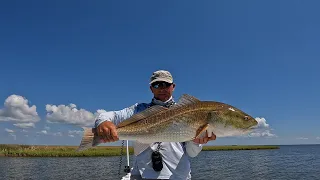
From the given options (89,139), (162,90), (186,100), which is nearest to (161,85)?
(162,90)

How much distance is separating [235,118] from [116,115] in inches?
77.4

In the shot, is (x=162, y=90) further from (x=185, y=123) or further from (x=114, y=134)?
(x=114, y=134)

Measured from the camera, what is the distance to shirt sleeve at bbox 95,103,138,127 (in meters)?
4.33

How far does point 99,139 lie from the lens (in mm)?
3977

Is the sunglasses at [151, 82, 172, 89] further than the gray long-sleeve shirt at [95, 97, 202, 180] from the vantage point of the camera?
Yes

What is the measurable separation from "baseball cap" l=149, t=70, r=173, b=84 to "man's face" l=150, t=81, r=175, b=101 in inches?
3.4

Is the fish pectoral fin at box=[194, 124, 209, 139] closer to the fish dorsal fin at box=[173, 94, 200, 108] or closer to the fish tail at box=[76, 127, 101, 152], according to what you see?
the fish dorsal fin at box=[173, 94, 200, 108]

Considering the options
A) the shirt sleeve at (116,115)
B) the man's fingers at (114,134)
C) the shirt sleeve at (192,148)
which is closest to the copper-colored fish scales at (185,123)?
the man's fingers at (114,134)

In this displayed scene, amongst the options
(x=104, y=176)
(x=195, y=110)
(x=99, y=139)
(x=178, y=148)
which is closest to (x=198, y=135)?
(x=195, y=110)

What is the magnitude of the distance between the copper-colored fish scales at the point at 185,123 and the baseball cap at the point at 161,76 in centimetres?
86

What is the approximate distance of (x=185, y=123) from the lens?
13.7ft

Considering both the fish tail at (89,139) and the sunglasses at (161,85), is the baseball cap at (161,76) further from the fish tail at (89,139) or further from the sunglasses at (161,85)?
the fish tail at (89,139)

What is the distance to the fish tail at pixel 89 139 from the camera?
3.88 m

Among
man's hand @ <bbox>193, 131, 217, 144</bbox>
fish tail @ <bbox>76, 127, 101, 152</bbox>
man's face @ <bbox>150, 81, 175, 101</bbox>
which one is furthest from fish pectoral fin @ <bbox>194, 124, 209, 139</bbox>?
fish tail @ <bbox>76, 127, 101, 152</bbox>
